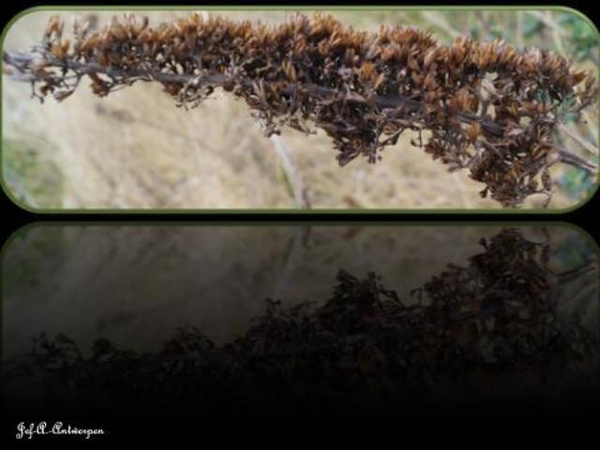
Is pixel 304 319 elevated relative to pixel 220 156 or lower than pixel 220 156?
lower

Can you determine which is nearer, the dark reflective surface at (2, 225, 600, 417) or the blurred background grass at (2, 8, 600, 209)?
the dark reflective surface at (2, 225, 600, 417)

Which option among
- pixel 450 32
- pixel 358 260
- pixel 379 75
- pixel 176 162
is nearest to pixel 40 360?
pixel 358 260

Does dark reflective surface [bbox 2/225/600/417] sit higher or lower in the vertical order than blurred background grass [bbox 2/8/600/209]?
lower

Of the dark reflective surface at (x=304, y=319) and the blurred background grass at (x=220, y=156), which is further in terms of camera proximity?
the blurred background grass at (x=220, y=156)

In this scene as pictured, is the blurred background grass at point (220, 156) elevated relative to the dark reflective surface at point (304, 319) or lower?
elevated
